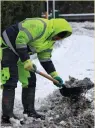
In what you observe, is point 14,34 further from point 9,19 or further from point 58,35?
point 9,19

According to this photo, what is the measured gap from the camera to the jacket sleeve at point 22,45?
18.7 ft

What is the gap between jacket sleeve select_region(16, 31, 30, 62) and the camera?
5.69 m

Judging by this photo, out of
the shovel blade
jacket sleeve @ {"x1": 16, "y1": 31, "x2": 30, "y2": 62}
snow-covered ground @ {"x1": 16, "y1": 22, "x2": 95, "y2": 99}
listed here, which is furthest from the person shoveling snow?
snow-covered ground @ {"x1": 16, "y1": 22, "x2": 95, "y2": 99}

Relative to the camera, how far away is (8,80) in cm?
584

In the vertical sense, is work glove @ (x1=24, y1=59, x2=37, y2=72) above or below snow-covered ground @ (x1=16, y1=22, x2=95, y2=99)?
above

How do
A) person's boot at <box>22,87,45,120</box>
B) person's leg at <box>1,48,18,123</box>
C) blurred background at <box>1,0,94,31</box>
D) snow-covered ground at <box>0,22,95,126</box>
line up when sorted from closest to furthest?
person's leg at <box>1,48,18,123</box> < person's boot at <box>22,87,45,120</box> < snow-covered ground at <box>0,22,95,126</box> < blurred background at <box>1,0,94,31</box>

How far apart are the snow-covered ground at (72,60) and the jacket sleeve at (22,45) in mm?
1140

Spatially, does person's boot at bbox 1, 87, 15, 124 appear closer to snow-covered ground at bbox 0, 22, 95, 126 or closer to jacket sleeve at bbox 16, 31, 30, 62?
jacket sleeve at bbox 16, 31, 30, 62

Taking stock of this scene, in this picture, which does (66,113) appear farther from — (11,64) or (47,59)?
(11,64)

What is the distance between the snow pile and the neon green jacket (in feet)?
2.92

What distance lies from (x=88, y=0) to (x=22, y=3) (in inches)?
373

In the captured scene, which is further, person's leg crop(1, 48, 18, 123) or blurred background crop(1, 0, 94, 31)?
blurred background crop(1, 0, 94, 31)

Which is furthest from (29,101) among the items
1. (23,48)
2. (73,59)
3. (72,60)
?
(73,59)

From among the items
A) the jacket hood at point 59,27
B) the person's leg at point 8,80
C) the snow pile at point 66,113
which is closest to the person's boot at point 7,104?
the person's leg at point 8,80
